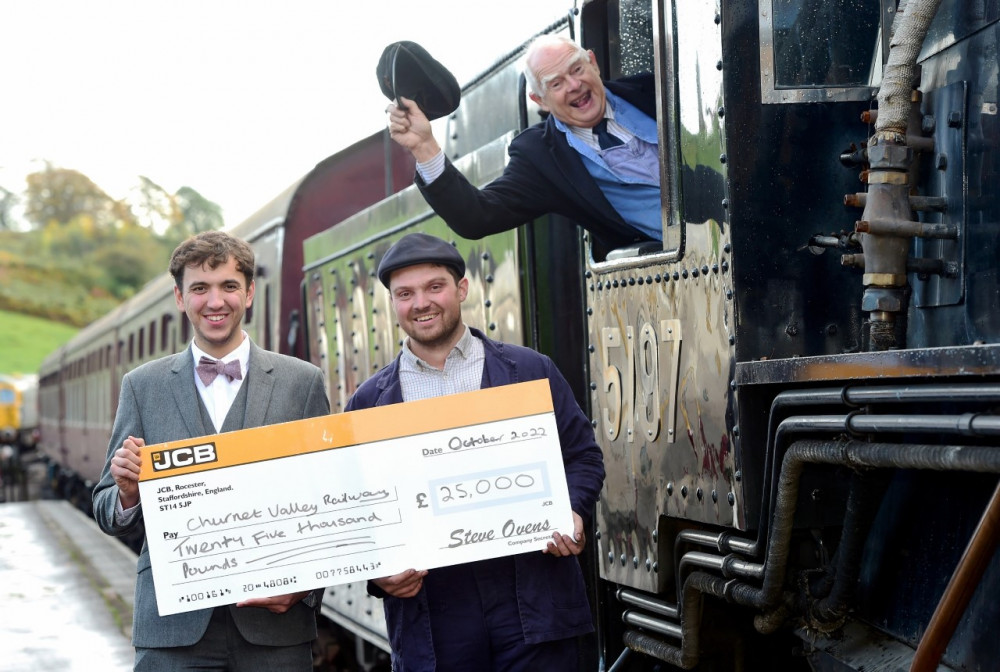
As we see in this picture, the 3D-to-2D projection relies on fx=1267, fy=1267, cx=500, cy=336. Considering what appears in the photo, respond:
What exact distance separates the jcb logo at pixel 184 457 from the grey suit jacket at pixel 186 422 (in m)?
0.12

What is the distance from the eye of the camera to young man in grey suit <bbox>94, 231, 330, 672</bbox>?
11.0 feet

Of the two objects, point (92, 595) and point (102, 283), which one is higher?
point (102, 283)

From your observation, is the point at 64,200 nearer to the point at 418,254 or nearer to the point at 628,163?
the point at 628,163

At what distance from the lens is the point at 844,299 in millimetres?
3170

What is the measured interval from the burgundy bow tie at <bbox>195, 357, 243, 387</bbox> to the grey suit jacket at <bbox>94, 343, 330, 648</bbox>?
0.03 m

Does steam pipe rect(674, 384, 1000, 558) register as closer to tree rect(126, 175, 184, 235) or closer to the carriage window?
the carriage window

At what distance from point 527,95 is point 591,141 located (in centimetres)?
75

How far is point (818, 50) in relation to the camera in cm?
318

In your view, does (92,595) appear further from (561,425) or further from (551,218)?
(561,425)

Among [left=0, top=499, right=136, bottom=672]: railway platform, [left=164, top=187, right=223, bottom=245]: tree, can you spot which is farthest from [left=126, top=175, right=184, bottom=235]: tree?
[left=0, top=499, right=136, bottom=672]: railway platform

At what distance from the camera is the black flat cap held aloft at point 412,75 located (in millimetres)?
3725

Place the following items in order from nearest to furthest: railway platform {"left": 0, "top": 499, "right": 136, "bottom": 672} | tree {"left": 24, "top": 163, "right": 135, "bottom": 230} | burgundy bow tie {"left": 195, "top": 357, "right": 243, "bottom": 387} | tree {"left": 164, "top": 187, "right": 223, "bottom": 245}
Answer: burgundy bow tie {"left": 195, "top": 357, "right": 243, "bottom": 387}
railway platform {"left": 0, "top": 499, "right": 136, "bottom": 672}
tree {"left": 164, "top": 187, "right": 223, "bottom": 245}
tree {"left": 24, "top": 163, "right": 135, "bottom": 230}

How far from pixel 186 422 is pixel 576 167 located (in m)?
1.46

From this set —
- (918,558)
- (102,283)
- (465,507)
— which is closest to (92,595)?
(465,507)
